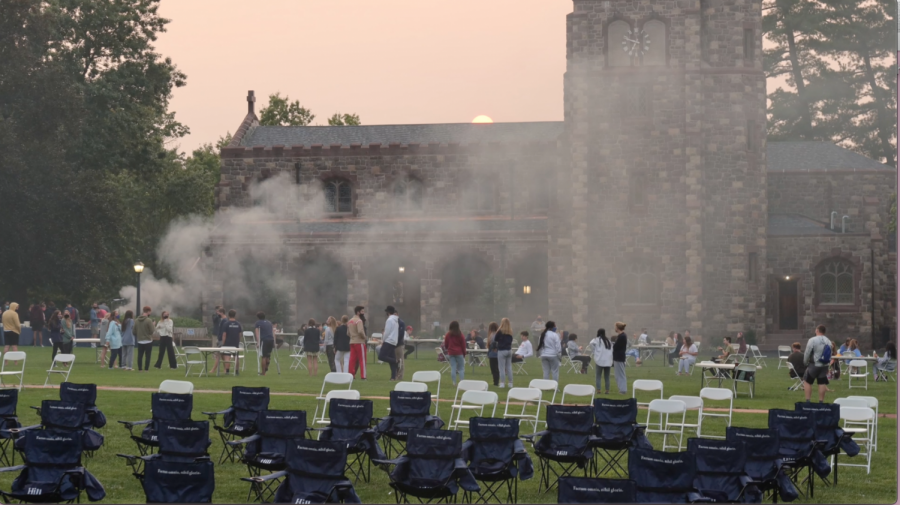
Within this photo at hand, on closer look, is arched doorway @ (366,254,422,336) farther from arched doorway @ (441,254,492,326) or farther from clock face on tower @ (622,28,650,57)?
clock face on tower @ (622,28,650,57)

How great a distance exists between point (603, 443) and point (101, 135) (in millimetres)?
44497

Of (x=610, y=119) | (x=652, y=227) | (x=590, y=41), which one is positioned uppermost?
(x=590, y=41)

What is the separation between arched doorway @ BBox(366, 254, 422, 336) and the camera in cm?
5116

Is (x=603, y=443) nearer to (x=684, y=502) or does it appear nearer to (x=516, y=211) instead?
(x=684, y=502)

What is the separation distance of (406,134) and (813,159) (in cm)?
1971

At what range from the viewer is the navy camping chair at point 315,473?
1135cm

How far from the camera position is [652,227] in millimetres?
44688

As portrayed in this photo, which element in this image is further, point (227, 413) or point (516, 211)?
point (516, 211)

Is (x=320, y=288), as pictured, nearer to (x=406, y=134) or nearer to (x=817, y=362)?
(x=406, y=134)

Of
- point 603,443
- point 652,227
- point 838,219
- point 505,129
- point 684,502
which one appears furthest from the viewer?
point 505,129

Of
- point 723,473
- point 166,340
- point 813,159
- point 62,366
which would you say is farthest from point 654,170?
point 723,473

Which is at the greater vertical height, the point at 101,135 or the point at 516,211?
the point at 101,135

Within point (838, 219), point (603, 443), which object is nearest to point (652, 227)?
point (838, 219)

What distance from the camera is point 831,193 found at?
51.4m
